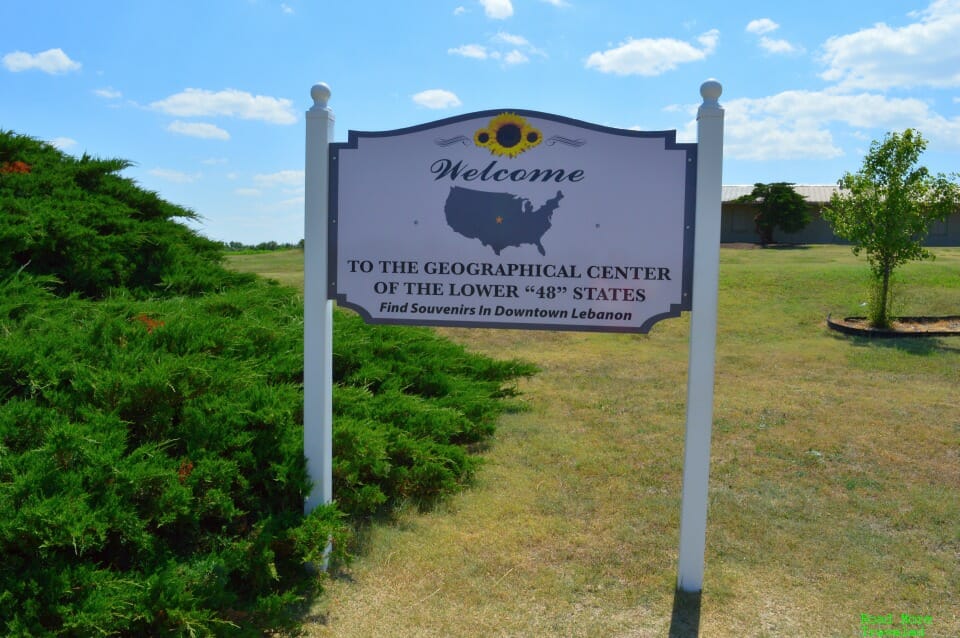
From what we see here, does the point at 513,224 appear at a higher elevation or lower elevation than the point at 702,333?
higher

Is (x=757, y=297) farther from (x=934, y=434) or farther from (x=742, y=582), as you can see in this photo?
(x=742, y=582)

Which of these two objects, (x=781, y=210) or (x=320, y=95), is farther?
(x=781, y=210)

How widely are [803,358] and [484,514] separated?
728 cm

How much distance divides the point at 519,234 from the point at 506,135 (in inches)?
19.7

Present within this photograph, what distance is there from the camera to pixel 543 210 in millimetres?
3885

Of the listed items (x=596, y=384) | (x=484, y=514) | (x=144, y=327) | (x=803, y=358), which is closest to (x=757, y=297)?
(x=803, y=358)

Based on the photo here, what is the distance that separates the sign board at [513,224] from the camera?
12.5 feet

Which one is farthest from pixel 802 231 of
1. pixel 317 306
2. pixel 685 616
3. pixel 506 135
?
pixel 317 306

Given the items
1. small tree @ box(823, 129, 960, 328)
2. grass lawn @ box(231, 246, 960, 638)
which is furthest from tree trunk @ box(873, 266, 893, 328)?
grass lawn @ box(231, 246, 960, 638)

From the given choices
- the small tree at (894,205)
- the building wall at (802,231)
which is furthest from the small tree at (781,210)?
the small tree at (894,205)

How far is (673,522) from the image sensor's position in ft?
15.8

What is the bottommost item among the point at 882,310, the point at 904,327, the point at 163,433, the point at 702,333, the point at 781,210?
the point at 904,327

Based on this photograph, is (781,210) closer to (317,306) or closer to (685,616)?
(685,616)

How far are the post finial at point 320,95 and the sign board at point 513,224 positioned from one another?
0.22 metres
